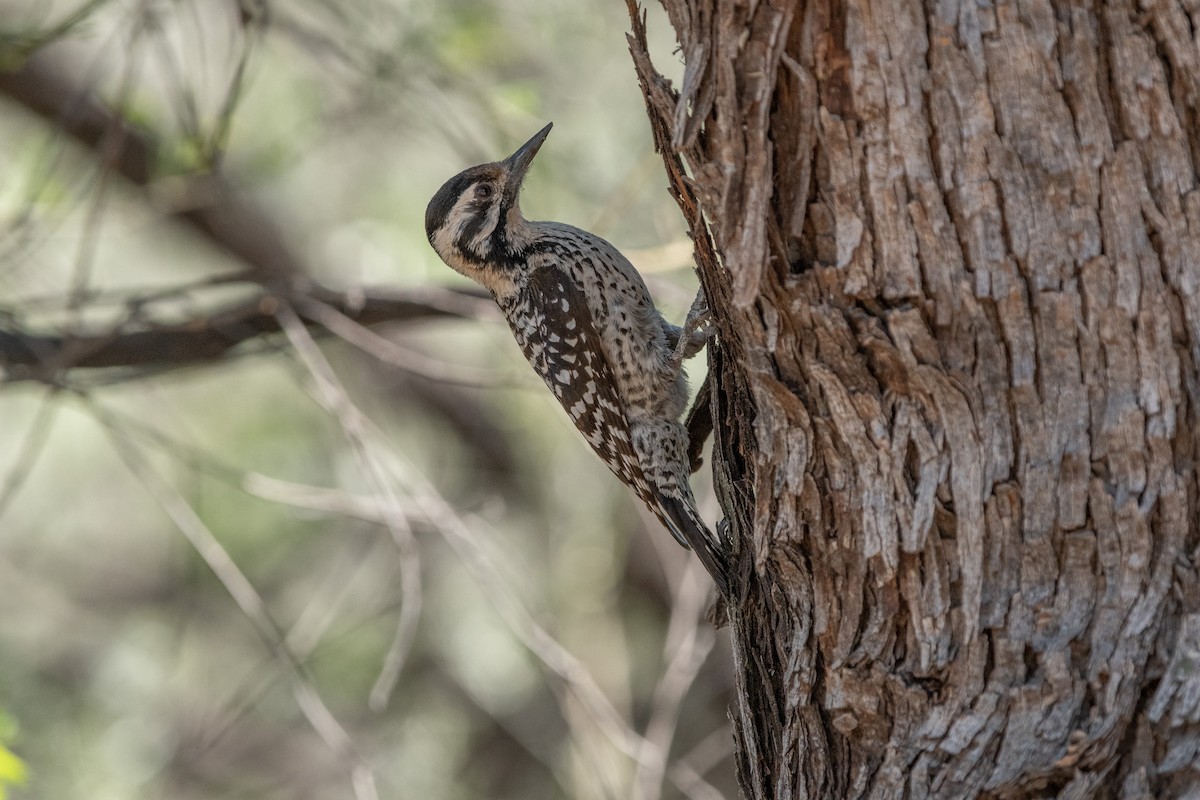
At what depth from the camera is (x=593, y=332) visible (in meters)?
4.06

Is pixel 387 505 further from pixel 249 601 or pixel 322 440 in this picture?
pixel 322 440

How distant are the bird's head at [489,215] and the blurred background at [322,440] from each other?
62 cm

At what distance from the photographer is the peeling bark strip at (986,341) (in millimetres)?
2068

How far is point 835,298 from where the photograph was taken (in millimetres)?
2215

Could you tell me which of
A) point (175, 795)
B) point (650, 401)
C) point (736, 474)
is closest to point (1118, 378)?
point (736, 474)

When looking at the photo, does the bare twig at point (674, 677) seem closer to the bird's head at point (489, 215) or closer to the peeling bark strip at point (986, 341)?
the bird's head at point (489, 215)

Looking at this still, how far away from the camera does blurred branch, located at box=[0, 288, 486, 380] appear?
4750 mm

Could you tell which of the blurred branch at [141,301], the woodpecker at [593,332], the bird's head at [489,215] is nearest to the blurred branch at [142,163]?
the blurred branch at [141,301]

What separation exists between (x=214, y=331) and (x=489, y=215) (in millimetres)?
1599

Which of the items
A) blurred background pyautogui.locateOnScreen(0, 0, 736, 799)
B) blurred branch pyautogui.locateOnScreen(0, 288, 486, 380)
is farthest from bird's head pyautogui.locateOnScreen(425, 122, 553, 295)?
blurred branch pyautogui.locateOnScreen(0, 288, 486, 380)

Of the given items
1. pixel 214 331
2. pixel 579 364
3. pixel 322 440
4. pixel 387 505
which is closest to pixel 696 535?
pixel 579 364

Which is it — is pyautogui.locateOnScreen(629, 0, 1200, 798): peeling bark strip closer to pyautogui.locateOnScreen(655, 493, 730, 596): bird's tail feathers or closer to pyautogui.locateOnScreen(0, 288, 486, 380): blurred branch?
pyautogui.locateOnScreen(655, 493, 730, 596): bird's tail feathers

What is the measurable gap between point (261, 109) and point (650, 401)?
4225mm

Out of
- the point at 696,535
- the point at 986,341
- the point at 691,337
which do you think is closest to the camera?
the point at 986,341
